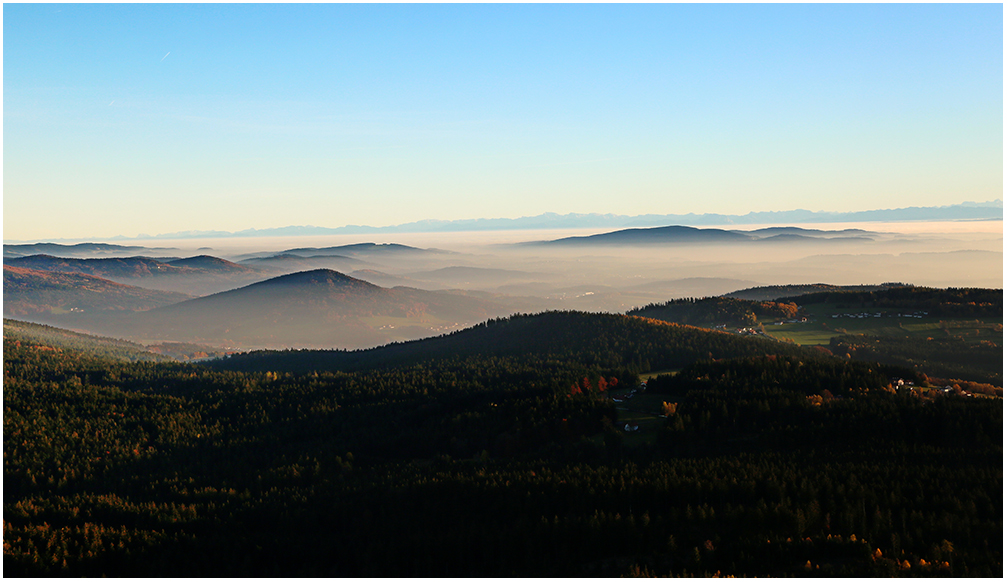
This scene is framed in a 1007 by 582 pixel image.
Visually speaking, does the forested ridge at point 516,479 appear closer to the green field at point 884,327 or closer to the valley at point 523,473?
the valley at point 523,473

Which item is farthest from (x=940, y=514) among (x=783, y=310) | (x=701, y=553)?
(x=783, y=310)

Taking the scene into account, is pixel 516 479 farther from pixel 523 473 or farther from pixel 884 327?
pixel 884 327

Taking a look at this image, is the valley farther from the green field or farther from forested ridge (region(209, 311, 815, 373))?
the green field

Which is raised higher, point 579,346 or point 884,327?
point 884,327

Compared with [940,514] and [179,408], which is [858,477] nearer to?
[940,514]

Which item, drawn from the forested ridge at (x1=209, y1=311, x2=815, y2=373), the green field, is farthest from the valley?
the green field

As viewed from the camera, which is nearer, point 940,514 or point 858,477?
point 940,514

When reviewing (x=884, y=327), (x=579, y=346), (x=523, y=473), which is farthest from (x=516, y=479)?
(x=884, y=327)

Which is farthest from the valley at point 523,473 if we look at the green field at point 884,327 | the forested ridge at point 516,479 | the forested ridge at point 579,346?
the green field at point 884,327
